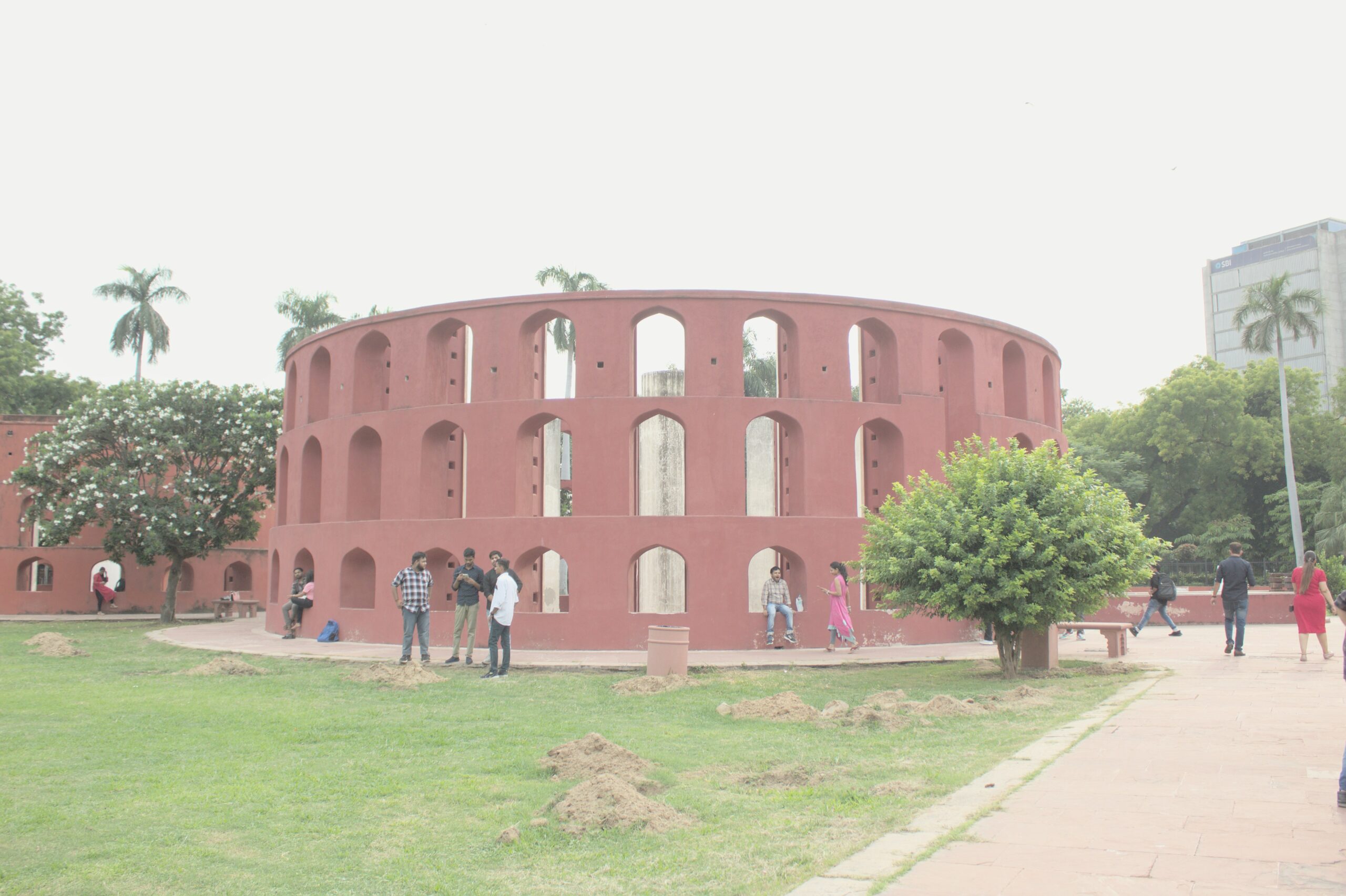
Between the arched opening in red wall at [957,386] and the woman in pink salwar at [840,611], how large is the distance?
470 centimetres

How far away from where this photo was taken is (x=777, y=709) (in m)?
9.60

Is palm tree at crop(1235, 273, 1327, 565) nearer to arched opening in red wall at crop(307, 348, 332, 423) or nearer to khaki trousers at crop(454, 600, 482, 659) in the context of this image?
arched opening in red wall at crop(307, 348, 332, 423)

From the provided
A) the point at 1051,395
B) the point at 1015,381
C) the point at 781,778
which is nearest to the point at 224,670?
the point at 781,778

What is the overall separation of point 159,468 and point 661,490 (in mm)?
12329

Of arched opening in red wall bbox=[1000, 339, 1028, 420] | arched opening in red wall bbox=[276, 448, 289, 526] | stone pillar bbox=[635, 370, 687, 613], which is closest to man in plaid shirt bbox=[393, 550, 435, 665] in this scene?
stone pillar bbox=[635, 370, 687, 613]

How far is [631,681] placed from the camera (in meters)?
12.2

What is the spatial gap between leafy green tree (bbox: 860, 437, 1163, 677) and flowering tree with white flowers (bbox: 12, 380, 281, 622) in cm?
1813

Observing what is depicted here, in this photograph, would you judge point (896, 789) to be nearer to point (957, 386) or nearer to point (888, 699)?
point (888, 699)

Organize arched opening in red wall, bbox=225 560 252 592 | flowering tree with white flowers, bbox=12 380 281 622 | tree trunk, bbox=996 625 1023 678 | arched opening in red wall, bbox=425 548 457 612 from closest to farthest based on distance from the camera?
tree trunk, bbox=996 625 1023 678
arched opening in red wall, bbox=425 548 457 612
flowering tree with white flowers, bbox=12 380 281 622
arched opening in red wall, bbox=225 560 252 592

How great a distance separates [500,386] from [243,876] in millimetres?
14177

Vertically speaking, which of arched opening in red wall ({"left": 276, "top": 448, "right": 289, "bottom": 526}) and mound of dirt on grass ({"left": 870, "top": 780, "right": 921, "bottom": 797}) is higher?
arched opening in red wall ({"left": 276, "top": 448, "right": 289, "bottom": 526})

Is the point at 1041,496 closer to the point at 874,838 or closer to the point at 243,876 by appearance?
the point at 874,838

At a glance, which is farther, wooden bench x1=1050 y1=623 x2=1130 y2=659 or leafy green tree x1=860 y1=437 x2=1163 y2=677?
wooden bench x1=1050 y1=623 x2=1130 y2=659

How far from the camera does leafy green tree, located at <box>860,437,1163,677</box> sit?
1188 centimetres
